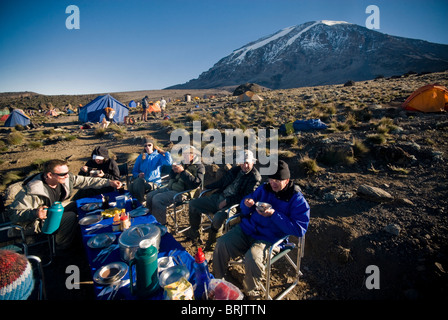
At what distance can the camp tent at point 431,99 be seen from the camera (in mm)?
10820

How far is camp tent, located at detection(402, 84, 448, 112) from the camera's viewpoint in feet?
35.5

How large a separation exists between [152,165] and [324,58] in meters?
129

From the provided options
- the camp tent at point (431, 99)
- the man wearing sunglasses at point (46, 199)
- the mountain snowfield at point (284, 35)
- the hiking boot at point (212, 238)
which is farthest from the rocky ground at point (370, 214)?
the mountain snowfield at point (284, 35)

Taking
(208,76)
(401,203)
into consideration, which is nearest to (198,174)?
(401,203)

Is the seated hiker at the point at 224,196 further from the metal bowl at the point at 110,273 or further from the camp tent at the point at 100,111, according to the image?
the camp tent at the point at 100,111

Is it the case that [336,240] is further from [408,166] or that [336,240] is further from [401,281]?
[408,166]

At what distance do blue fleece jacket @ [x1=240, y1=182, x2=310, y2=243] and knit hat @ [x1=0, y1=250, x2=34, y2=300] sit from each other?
2271mm

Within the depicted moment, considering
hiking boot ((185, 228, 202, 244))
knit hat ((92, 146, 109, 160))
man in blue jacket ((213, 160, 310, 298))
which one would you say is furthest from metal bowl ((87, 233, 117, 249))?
knit hat ((92, 146, 109, 160))

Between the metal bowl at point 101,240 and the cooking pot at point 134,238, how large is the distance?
25cm

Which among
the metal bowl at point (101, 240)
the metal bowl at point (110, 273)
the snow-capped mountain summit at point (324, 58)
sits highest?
the snow-capped mountain summit at point (324, 58)

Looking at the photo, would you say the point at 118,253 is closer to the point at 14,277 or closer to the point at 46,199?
the point at 14,277

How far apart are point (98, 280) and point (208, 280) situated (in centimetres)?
95

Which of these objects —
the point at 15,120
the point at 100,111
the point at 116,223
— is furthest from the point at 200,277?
the point at 15,120
